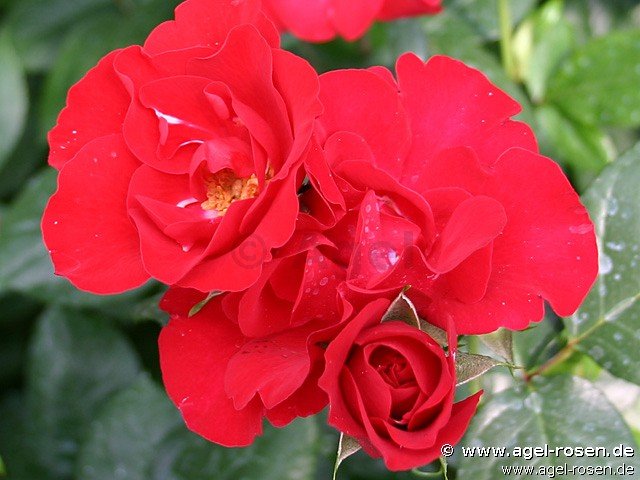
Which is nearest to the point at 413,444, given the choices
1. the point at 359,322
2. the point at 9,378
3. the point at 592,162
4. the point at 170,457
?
the point at 359,322

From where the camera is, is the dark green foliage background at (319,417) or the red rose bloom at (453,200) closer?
the red rose bloom at (453,200)

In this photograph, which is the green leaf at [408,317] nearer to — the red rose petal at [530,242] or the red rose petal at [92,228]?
the red rose petal at [530,242]

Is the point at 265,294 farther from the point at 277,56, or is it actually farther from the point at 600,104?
the point at 600,104

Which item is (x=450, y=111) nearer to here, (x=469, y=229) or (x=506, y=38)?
(x=469, y=229)

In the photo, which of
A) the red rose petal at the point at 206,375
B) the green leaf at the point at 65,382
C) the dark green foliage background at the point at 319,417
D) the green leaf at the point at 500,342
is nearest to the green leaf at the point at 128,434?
the dark green foliage background at the point at 319,417

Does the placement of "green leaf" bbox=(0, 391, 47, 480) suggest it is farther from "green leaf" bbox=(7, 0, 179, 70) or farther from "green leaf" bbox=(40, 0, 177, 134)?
"green leaf" bbox=(7, 0, 179, 70)

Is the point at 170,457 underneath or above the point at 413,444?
underneath
